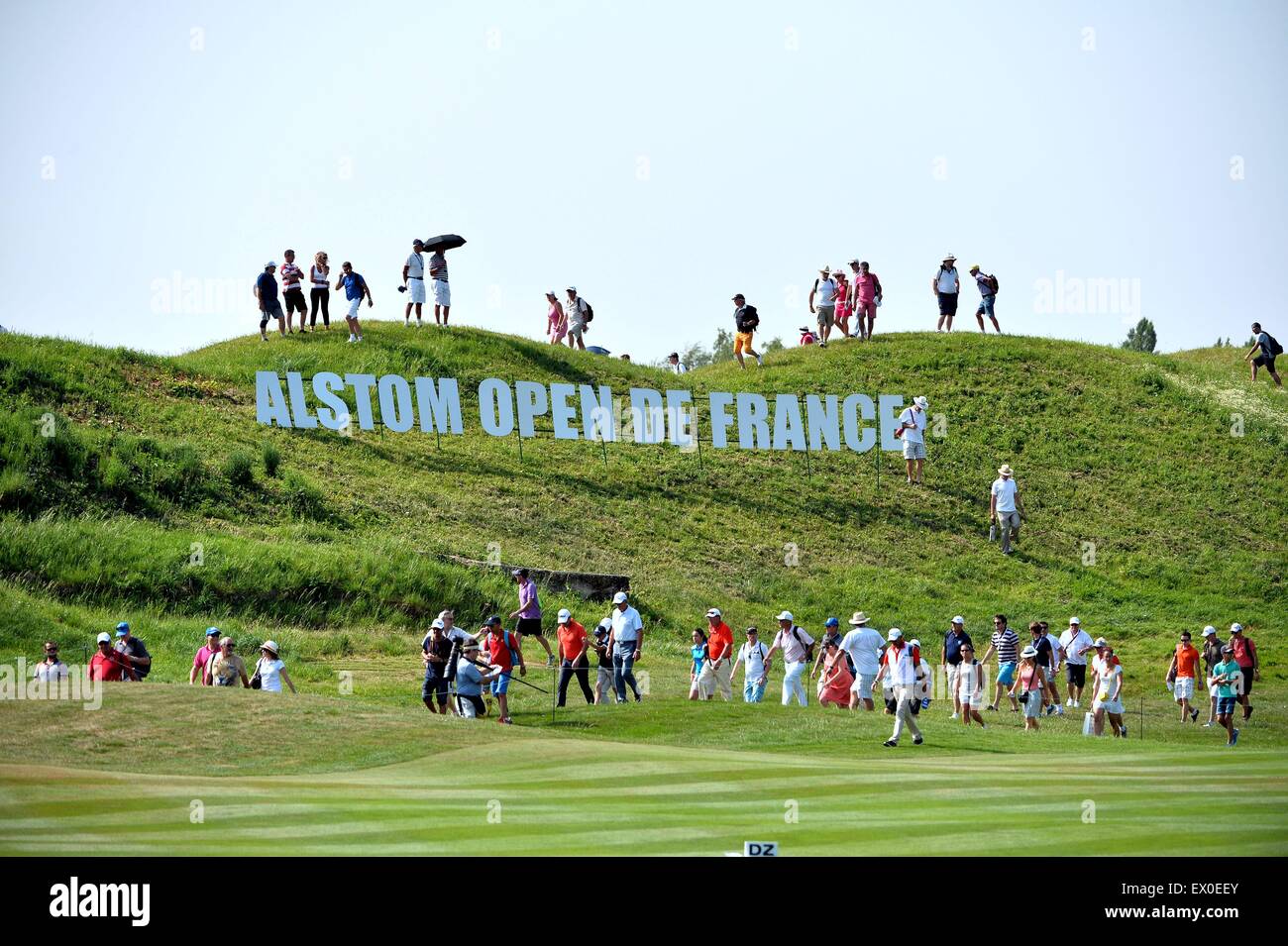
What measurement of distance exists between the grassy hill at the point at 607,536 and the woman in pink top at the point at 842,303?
1.53 metres

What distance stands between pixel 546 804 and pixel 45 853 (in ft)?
16.9

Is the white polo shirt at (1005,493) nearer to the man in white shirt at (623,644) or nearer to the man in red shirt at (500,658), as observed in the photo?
the man in white shirt at (623,644)

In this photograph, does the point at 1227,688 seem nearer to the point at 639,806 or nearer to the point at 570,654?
the point at 570,654

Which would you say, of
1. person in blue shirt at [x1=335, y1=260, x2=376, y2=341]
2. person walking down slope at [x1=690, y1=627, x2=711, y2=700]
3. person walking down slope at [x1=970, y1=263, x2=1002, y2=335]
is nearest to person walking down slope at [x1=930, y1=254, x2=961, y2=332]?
person walking down slope at [x1=970, y1=263, x2=1002, y2=335]

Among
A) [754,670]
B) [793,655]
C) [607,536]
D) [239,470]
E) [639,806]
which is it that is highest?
[239,470]

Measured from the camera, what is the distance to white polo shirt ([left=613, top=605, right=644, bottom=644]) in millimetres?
28188

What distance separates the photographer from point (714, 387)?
56531 millimetres

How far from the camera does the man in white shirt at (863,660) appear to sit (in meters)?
28.0

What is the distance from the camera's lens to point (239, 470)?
42062 mm

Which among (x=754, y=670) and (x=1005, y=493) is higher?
(x=1005, y=493)

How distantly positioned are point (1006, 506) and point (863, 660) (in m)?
20.2

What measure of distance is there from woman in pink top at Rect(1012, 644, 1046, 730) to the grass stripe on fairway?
696 centimetres

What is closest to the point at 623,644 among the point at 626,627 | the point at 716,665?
the point at 626,627
